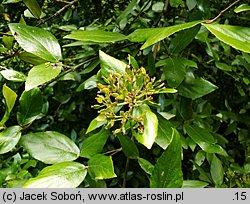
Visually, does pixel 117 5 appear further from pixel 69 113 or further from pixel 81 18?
pixel 69 113

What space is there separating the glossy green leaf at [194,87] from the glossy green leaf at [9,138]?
421 mm

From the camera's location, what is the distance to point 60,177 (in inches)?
26.7

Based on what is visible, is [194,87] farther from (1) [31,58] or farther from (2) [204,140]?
(1) [31,58]

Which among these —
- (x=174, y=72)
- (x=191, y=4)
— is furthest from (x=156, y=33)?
(x=191, y=4)

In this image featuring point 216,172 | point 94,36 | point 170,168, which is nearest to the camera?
point 170,168

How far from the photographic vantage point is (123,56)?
1773mm

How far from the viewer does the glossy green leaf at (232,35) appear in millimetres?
675

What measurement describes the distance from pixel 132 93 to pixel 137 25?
2.82 feet

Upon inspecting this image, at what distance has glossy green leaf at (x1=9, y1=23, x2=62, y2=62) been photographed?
33.9 inches

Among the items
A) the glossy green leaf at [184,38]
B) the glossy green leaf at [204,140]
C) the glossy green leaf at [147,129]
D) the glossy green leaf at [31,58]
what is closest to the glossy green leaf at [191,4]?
the glossy green leaf at [184,38]

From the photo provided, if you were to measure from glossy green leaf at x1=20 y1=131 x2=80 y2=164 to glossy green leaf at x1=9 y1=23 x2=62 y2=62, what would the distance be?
0.57 ft

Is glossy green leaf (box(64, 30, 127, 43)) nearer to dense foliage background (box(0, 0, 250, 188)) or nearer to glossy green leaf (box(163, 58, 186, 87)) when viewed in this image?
dense foliage background (box(0, 0, 250, 188))

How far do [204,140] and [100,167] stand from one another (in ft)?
1.23

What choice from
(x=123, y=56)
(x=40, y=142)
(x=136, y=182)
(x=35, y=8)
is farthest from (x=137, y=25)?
(x=40, y=142)
